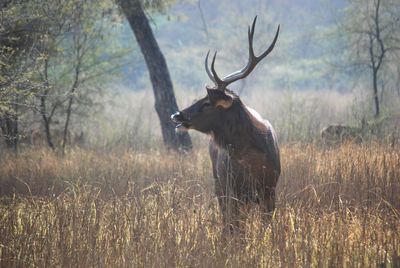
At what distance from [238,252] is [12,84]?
3134 mm

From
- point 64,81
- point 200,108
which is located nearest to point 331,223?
point 200,108

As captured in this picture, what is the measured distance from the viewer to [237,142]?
661cm

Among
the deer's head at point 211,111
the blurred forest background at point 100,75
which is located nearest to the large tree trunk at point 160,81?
the blurred forest background at point 100,75

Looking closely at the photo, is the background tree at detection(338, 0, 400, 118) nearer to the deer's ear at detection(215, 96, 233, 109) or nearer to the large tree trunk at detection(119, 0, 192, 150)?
the large tree trunk at detection(119, 0, 192, 150)

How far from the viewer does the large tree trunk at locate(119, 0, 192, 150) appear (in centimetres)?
1195

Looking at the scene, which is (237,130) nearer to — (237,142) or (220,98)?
(237,142)

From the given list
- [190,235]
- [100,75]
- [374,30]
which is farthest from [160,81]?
[190,235]

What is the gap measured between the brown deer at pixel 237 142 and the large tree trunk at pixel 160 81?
5172 millimetres

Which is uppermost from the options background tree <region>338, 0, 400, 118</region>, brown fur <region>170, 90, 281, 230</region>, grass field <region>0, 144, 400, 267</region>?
background tree <region>338, 0, 400, 118</region>

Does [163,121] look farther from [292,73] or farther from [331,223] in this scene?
[292,73]

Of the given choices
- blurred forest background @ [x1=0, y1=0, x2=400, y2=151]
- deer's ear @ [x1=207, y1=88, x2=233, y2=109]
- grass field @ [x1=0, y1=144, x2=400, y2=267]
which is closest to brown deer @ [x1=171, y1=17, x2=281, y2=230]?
deer's ear @ [x1=207, y1=88, x2=233, y2=109]

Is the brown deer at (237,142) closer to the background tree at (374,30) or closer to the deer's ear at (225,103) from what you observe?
the deer's ear at (225,103)

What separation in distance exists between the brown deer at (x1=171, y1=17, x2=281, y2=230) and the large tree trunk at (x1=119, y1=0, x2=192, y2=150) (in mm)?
5172

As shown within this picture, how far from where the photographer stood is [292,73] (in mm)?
42625
